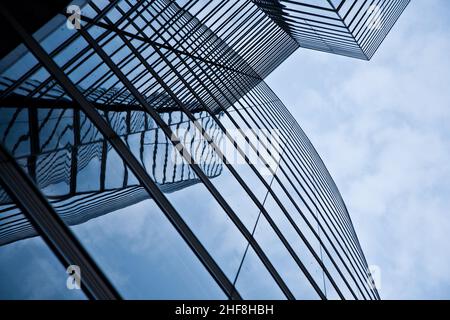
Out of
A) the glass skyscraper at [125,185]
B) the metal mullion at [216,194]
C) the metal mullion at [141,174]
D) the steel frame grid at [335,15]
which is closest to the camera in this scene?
the glass skyscraper at [125,185]

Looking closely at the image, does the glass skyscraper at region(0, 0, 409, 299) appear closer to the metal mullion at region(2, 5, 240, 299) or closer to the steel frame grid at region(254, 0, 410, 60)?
the metal mullion at region(2, 5, 240, 299)

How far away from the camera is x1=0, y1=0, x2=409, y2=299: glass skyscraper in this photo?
4012 millimetres

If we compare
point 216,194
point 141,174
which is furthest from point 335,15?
point 141,174

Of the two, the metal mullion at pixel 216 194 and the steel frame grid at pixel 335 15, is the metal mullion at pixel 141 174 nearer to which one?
the metal mullion at pixel 216 194

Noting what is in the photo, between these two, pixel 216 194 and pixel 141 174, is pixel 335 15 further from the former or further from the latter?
pixel 141 174

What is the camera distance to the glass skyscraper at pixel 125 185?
158 inches

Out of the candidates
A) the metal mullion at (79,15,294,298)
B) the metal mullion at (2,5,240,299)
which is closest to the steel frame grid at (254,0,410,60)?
the metal mullion at (79,15,294,298)

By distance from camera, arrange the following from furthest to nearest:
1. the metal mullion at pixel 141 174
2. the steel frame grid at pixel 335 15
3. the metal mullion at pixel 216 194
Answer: the steel frame grid at pixel 335 15, the metal mullion at pixel 216 194, the metal mullion at pixel 141 174

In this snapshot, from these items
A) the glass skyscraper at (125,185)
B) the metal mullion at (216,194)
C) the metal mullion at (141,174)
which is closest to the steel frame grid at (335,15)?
the glass skyscraper at (125,185)

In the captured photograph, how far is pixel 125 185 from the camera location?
214 inches

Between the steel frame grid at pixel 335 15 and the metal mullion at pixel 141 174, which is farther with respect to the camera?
the steel frame grid at pixel 335 15

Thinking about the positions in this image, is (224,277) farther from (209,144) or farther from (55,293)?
(209,144)

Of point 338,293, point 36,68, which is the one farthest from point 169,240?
point 338,293
